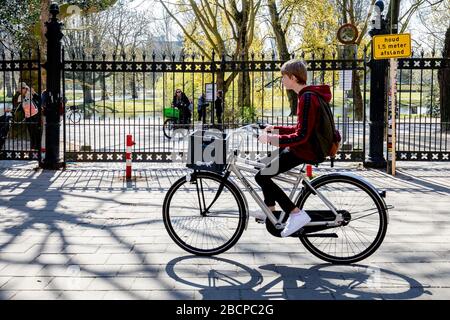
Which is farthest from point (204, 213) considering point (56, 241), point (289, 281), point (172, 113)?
point (172, 113)

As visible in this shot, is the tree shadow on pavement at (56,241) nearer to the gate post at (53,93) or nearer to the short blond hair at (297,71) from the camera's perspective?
the gate post at (53,93)

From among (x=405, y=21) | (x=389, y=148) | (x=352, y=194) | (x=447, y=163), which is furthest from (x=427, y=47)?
(x=352, y=194)

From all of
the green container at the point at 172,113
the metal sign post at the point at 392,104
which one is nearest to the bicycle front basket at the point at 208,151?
the metal sign post at the point at 392,104

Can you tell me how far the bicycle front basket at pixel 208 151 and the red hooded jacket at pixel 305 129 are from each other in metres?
0.52

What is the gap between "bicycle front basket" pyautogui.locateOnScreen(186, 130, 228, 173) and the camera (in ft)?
19.0

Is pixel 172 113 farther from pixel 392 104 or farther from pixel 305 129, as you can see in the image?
pixel 305 129

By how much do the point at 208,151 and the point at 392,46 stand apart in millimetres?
6200

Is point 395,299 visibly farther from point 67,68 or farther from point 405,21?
point 405,21

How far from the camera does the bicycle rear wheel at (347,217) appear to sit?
18.3 feet

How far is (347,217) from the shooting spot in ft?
18.5

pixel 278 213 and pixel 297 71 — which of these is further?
pixel 278 213

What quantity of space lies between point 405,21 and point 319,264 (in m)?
32.8

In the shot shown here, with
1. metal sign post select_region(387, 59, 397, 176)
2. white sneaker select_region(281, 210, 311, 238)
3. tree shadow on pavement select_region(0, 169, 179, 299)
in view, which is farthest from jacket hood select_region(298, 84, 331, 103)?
metal sign post select_region(387, 59, 397, 176)

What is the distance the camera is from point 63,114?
491 inches
